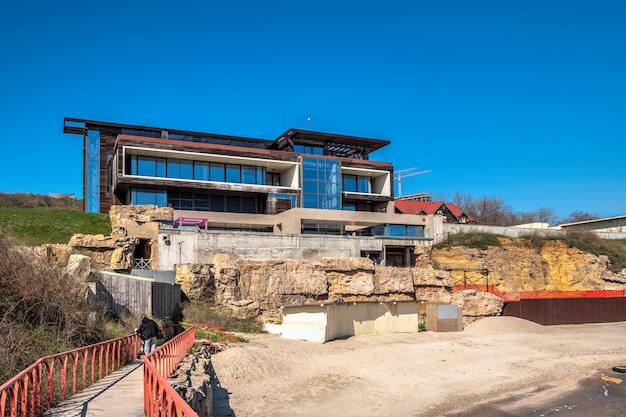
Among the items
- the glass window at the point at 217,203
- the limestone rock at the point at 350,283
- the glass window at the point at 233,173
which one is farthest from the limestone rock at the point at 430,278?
the glass window at the point at 217,203

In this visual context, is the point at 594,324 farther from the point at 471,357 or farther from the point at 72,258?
the point at 72,258

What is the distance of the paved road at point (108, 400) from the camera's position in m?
8.70

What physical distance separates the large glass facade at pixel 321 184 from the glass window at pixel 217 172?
7015mm

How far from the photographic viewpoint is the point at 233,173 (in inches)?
1783

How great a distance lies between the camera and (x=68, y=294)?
1449 cm

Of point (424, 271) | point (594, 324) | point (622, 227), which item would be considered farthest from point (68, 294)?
point (622, 227)

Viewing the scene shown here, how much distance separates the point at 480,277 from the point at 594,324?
8.85m

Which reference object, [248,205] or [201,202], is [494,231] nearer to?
[248,205]

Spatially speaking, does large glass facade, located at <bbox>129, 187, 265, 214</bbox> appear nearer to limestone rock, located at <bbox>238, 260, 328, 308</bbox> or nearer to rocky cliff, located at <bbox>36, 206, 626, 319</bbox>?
rocky cliff, located at <bbox>36, 206, 626, 319</bbox>

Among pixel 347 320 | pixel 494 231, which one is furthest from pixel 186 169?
pixel 494 231

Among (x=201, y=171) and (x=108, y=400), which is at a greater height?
(x=201, y=171)

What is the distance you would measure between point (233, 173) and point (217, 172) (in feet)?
4.76

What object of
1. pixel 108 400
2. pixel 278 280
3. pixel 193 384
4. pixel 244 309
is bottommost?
pixel 244 309

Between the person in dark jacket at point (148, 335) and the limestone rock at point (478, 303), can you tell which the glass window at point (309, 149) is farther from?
the person in dark jacket at point (148, 335)
